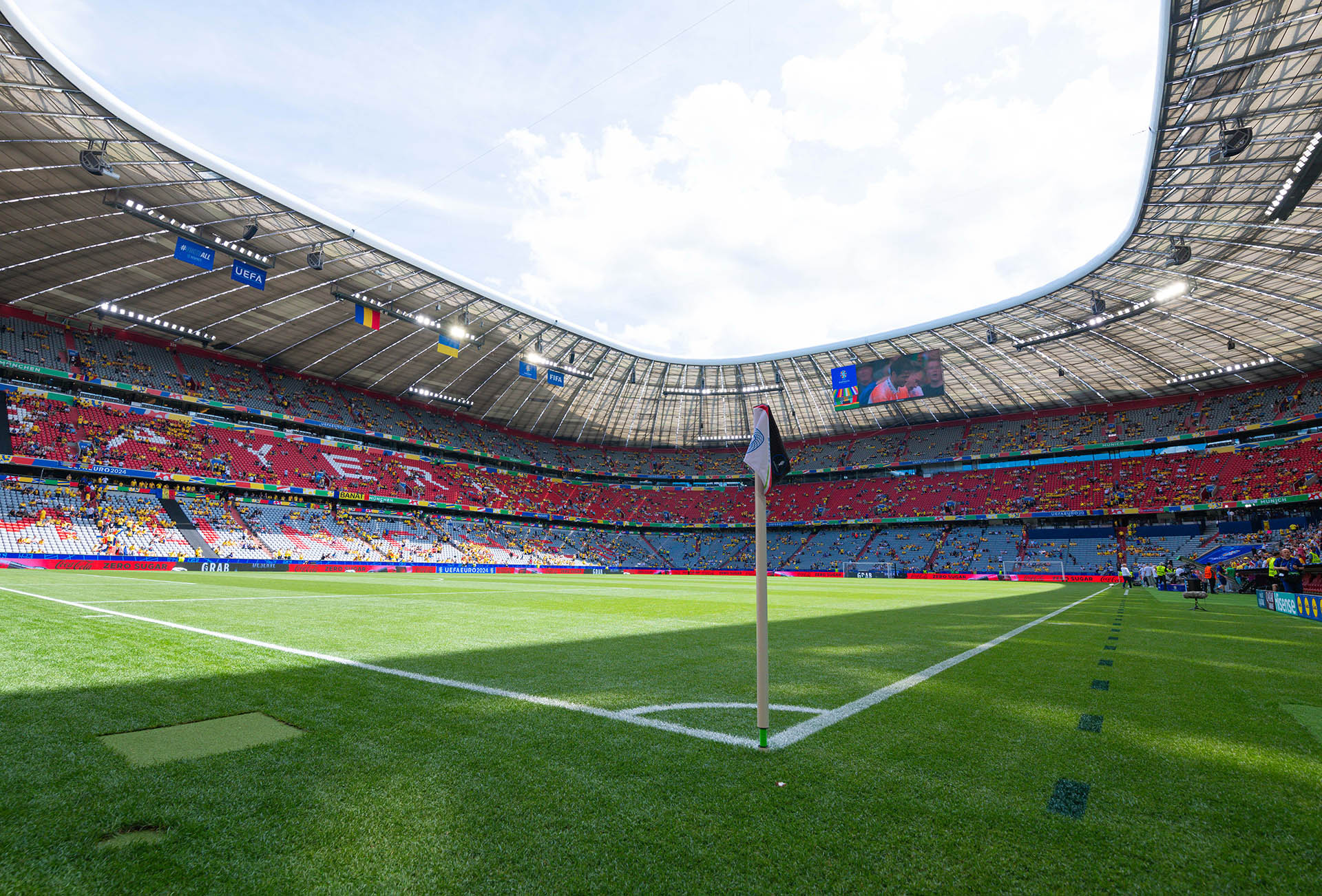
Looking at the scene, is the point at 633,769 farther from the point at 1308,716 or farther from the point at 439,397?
the point at 439,397

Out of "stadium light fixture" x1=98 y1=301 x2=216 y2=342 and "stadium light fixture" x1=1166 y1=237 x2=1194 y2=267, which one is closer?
"stadium light fixture" x1=1166 y1=237 x2=1194 y2=267

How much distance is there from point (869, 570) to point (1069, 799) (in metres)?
54.5

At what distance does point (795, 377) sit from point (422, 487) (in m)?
35.0

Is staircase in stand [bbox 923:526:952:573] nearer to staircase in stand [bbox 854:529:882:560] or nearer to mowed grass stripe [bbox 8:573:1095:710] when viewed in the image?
staircase in stand [bbox 854:529:882:560]

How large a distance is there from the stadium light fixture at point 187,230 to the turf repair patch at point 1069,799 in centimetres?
3196

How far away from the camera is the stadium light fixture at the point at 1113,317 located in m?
30.6

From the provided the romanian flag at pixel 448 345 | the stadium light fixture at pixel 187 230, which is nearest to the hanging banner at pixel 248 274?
the stadium light fixture at pixel 187 230

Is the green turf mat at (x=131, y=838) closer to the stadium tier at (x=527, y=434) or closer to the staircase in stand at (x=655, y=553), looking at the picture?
the stadium tier at (x=527, y=434)

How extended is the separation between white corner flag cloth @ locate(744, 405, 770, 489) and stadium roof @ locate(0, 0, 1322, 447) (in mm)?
22897

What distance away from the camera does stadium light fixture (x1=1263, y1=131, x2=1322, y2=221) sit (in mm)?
18859

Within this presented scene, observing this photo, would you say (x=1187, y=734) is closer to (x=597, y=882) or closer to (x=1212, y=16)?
(x=597, y=882)

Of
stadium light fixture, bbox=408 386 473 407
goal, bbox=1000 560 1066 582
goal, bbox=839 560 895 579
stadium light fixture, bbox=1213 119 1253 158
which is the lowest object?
goal, bbox=839 560 895 579

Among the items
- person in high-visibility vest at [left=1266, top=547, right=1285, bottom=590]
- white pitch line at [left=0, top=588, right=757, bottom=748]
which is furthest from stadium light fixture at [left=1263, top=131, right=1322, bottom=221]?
white pitch line at [left=0, top=588, right=757, bottom=748]

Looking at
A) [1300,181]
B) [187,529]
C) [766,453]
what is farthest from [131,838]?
[187,529]
